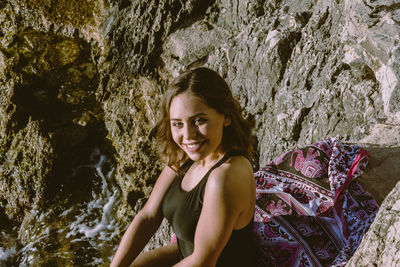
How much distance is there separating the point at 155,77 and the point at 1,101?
2.68m

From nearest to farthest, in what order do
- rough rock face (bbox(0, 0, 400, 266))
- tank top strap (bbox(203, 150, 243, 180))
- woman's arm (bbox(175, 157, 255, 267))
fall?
woman's arm (bbox(175, 157, 255, 267))
tank top strap (bbox(203, 150, 243, 180))
rough rock face (bbox(0, 0, 400, 266))

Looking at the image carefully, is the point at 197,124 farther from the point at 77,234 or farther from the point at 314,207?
the point at 77,234

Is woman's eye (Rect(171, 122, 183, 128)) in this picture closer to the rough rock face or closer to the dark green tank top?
the dark green tank top

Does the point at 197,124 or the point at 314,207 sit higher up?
the point at 197,124

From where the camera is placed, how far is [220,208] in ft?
5.63

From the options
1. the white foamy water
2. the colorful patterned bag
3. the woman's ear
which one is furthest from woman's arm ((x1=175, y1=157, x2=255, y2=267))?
the white foamy water

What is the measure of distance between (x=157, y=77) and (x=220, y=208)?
393 centimetres

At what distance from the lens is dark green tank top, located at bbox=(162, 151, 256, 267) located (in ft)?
6.25

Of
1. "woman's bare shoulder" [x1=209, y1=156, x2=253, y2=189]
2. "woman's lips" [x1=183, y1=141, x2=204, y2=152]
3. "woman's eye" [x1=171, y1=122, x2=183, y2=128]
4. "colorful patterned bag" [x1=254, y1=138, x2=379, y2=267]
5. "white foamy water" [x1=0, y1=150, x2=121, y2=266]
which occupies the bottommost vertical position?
"white foamy water" [x1=0, y1=150, x2=121, y2=266]

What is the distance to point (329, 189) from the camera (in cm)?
246

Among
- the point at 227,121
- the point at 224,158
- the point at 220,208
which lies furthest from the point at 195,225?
the point at 227,121

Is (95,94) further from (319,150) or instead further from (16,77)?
(319,150)

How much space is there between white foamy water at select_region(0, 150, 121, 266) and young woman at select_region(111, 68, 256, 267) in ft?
12.0

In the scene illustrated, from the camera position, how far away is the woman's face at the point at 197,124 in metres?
1.94
